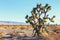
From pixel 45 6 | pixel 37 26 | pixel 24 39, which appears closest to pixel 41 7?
pixel 45 6

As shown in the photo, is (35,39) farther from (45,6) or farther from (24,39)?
(45,6)

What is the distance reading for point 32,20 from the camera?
3067 centimetres

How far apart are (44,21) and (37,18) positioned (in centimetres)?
104

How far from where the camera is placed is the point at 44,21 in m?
30.7

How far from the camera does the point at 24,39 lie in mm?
29797

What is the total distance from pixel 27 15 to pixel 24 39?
3.25m

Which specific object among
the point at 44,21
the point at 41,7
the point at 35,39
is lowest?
the point at 35,39

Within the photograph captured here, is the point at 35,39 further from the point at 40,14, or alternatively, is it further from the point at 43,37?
the point at 40,14

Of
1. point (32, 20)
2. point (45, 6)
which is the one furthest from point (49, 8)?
point (32, 20)

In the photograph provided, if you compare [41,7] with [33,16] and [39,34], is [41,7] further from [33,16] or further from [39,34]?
[39,34]

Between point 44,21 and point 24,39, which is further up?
point 44,21

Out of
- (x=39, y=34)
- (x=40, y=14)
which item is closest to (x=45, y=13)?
(x=40, y=14)

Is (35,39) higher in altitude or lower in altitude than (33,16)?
lower

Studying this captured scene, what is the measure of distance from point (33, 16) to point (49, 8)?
242 centimetres
